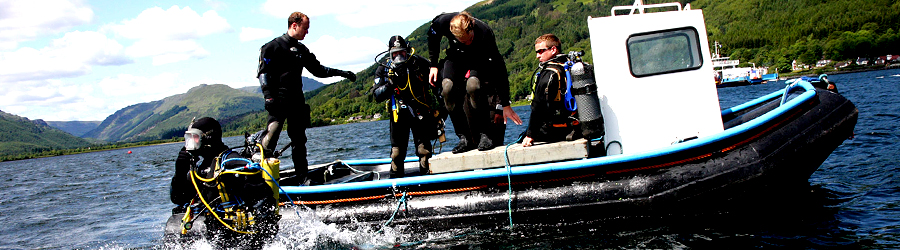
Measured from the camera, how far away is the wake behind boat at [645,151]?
19.7 ft

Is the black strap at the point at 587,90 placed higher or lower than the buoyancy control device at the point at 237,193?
higher

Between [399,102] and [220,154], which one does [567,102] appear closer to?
[399,102]

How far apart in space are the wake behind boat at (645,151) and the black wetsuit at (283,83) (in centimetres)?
222

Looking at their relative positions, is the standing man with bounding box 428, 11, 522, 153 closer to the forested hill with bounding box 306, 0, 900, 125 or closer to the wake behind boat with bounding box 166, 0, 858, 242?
the wake behind boat with bounding box 166, 0, 858, 242

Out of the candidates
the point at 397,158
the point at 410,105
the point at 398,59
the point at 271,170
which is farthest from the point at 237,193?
the point at 398,59

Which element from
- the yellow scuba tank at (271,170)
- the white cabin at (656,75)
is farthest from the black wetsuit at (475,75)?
the yellow scuba tank at (271,170)

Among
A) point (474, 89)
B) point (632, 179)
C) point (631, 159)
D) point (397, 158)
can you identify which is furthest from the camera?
point (397, 158)

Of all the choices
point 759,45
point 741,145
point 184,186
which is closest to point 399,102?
point 184,186

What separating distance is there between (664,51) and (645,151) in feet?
3.69

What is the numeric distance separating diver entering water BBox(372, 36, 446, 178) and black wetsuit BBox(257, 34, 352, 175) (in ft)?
4.22

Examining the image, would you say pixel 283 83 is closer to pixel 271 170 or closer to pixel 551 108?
pixel 271 170

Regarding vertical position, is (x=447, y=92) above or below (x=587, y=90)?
above

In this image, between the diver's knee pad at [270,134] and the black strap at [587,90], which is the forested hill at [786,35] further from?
the black strap at [587,90]

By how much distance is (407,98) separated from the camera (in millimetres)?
7305
